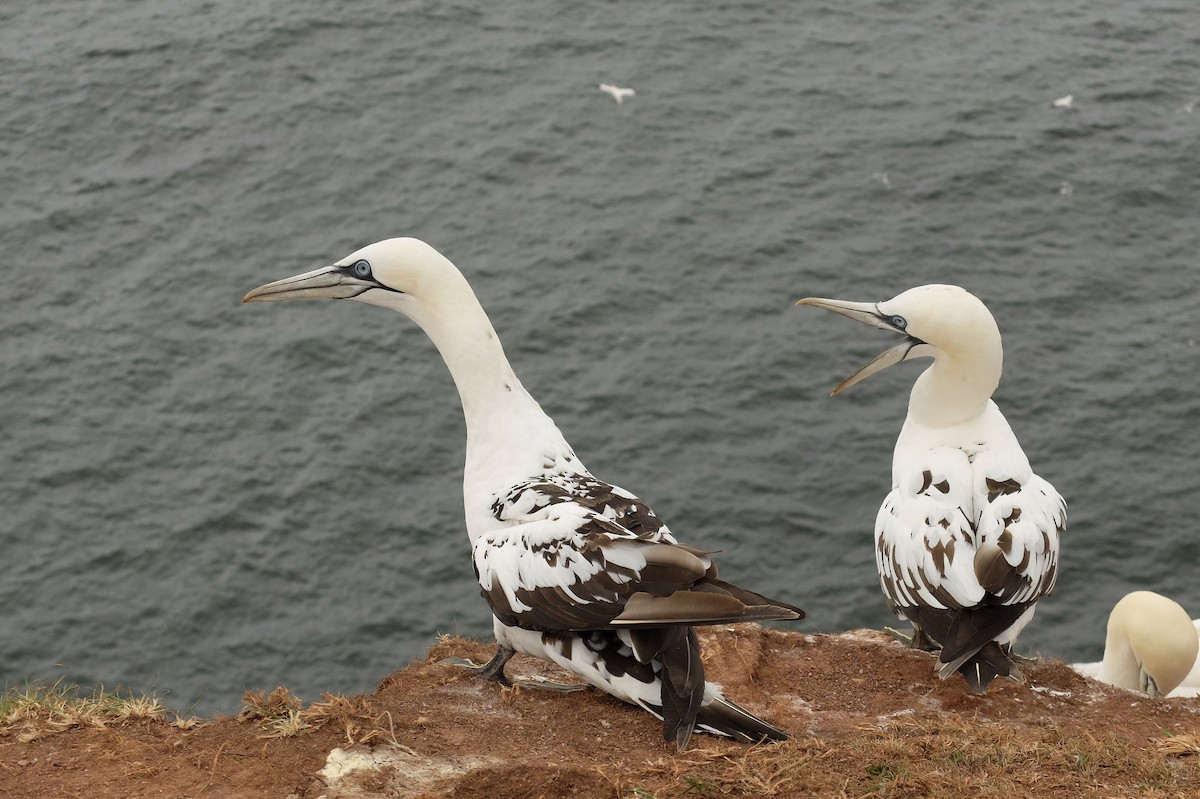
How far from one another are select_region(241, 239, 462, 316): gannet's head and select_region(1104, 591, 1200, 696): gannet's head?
569cm

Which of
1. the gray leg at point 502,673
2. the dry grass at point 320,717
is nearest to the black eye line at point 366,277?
the gray leg at point 502,673

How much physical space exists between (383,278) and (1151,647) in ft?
20.0

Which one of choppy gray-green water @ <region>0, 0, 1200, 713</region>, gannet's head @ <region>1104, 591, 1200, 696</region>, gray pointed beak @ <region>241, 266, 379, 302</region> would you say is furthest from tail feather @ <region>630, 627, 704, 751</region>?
choppy gray-green water @ <region>0, 0, 1200, 713</region>

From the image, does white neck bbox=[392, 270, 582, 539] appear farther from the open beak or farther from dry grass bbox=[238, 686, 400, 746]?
the open beak

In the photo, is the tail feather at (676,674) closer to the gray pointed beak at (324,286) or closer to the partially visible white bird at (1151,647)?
the gray pointed beak at (324,286)

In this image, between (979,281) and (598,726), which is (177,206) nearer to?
(979,281)

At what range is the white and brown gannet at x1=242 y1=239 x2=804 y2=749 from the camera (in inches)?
261

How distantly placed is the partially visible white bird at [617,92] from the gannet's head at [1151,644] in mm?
15951

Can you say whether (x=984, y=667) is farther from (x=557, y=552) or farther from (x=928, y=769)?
(x=557, y=552)

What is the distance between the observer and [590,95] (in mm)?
24406

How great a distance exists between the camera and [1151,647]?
992 cm

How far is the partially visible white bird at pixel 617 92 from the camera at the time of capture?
24.3m

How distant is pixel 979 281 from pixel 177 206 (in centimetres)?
1282

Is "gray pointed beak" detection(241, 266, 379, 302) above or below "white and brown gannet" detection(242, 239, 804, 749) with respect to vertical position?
above
